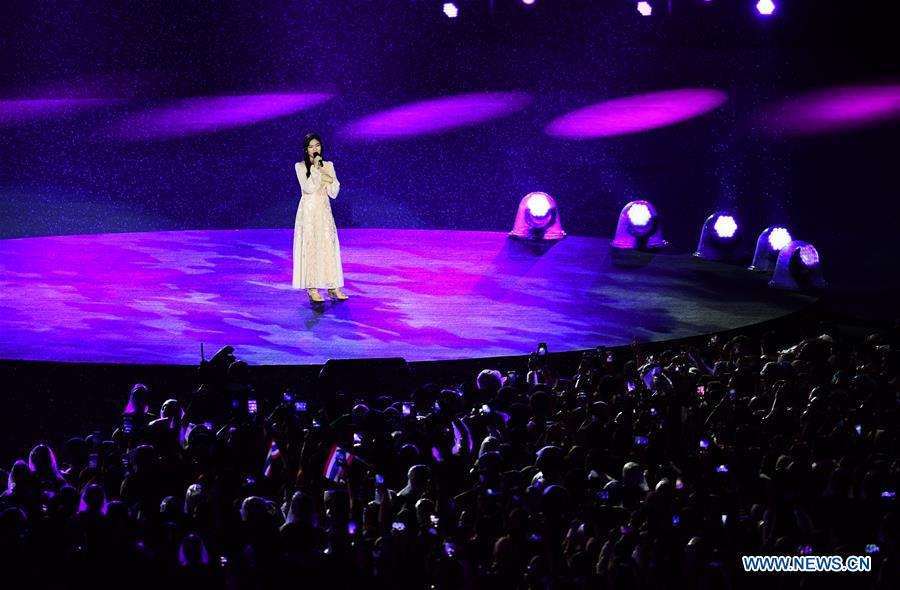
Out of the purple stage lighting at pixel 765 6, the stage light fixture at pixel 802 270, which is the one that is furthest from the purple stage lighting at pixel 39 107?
the stage light fixture at pixel 802 270

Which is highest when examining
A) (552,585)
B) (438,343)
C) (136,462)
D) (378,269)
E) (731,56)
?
(731,56)

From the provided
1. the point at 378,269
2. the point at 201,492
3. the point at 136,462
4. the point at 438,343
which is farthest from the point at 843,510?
the point at 378,269

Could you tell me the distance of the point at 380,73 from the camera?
1409 centimetres

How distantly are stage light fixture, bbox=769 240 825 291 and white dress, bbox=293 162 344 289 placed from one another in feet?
12.5

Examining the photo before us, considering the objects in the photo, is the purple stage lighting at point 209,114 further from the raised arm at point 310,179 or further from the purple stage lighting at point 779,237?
the purple stage lighting at point 779,237

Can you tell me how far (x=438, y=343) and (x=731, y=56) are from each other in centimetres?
651

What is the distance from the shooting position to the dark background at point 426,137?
1224 cm

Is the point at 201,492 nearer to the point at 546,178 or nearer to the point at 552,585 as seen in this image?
the point at 552,585

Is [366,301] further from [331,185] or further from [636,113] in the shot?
[636,113]

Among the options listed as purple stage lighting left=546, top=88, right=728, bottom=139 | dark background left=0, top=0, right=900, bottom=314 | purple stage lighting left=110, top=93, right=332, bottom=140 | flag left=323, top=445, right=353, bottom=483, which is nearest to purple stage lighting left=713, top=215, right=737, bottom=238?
dark background left=0, top=0, right=900, bottom=314

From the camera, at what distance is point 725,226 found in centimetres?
1101

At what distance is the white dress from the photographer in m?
8.59

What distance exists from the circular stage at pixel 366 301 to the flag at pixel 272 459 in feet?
→ 6.66

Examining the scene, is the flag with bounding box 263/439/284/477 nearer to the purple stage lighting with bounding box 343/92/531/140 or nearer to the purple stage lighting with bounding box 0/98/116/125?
the purple stage lighting with bounding box 343/92/531/140
